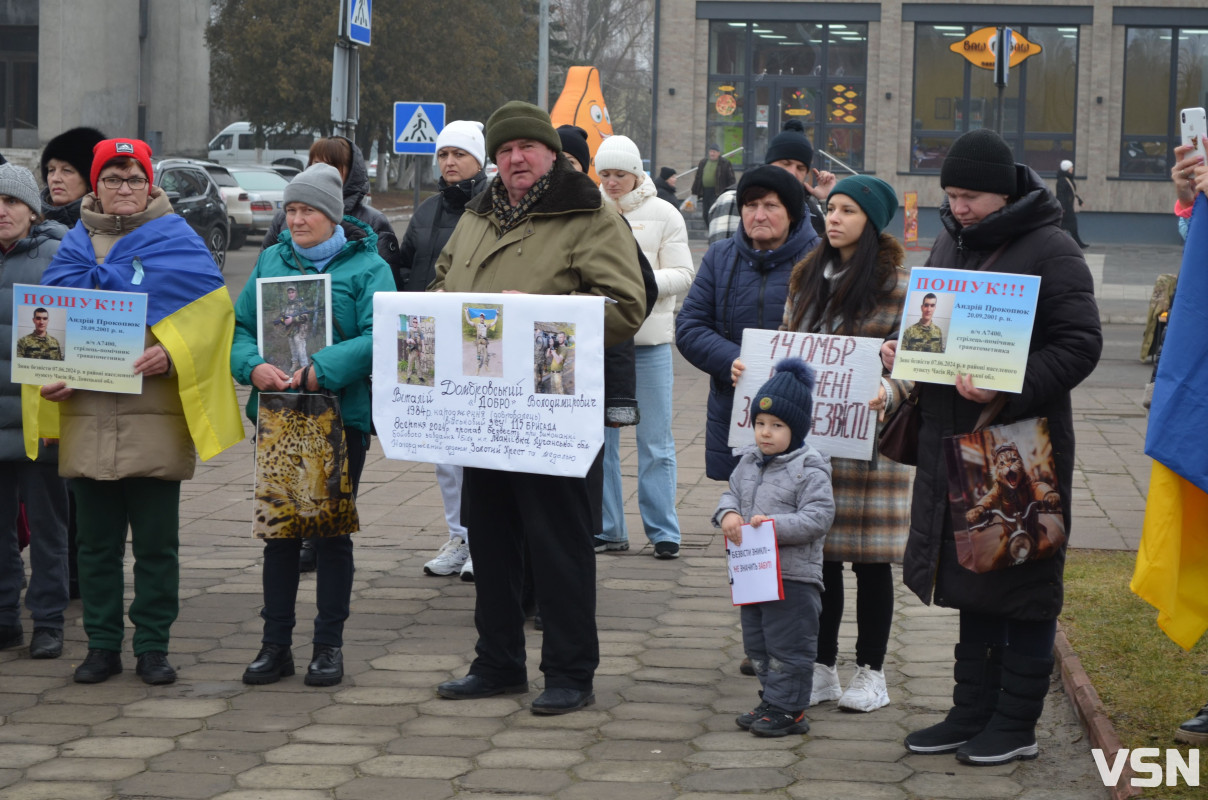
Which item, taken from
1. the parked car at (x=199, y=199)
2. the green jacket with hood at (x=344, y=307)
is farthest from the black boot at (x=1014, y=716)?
the parked car at (x=199, y=199)

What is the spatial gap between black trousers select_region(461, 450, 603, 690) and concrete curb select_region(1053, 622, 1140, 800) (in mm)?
1681

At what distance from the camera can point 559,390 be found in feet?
16.1

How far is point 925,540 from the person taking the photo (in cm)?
470

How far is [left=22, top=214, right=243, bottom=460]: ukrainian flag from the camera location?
5.53 meters

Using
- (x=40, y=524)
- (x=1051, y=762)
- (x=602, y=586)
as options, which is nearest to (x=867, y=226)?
(x=1051, y=762)

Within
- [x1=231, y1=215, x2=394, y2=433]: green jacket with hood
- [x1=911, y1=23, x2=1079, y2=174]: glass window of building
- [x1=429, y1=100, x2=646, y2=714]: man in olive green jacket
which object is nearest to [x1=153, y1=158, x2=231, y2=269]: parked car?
[x1=911, y1=23, x2=1079, y2=174]: glass window of building

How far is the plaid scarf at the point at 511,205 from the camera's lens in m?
5.14

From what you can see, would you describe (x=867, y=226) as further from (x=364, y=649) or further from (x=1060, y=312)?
(x=364, y=649)

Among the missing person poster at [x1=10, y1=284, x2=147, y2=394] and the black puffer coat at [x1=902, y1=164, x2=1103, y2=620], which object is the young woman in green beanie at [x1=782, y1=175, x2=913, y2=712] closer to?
the black puffer coat at [x1=902, y1=164, x2=1103, y2=620]

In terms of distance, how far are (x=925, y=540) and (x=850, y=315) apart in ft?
2.96

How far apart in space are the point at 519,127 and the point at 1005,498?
2033 mm

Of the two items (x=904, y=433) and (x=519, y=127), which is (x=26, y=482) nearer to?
(x=519, y=127)

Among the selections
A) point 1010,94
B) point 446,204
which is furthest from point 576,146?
point 1010,94

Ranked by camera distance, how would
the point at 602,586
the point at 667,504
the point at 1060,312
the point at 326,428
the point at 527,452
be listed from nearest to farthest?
the point at 1060,312, the point at 527,452, the point at 326,428, the point at 602,586, the point at 667,504
